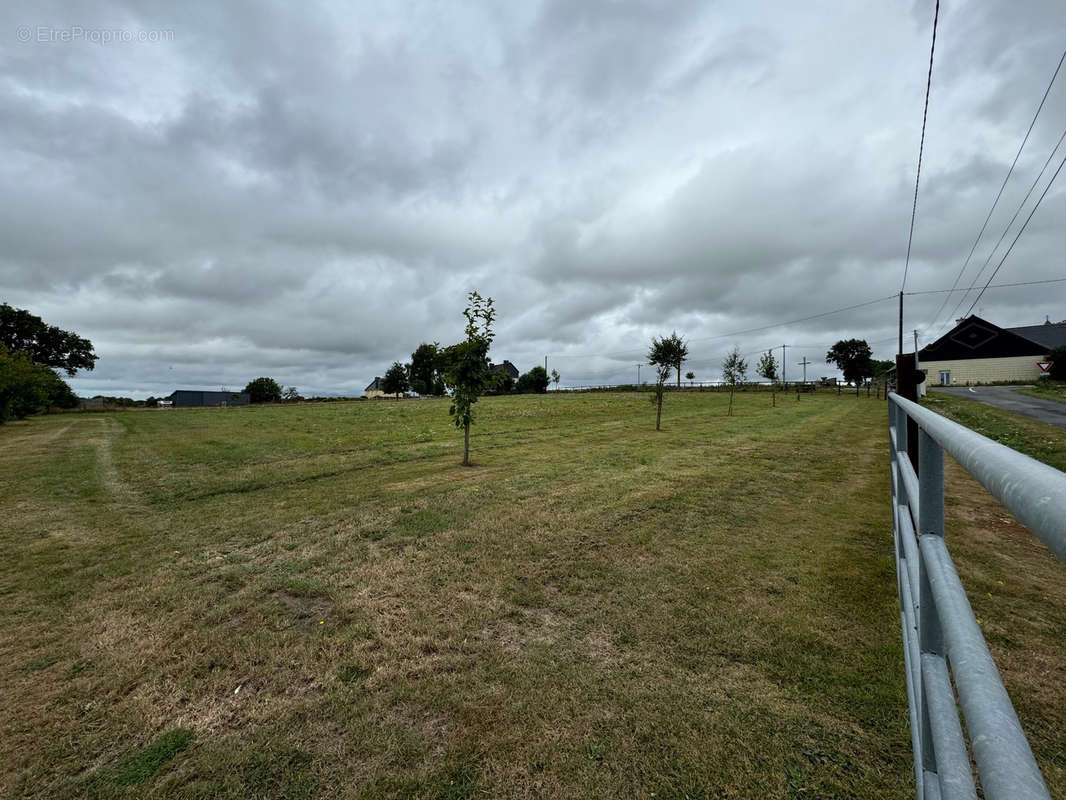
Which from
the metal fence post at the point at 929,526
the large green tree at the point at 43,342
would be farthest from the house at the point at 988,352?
the large green tree at the point at 43,342

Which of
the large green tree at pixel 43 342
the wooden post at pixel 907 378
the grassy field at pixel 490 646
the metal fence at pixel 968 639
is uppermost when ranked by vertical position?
the large green tree at pixel 43 342

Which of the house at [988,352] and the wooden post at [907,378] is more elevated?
the house at [988,352]

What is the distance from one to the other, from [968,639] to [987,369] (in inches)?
2819

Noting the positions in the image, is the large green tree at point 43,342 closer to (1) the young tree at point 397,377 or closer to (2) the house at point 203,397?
(2) the house at point 203,397

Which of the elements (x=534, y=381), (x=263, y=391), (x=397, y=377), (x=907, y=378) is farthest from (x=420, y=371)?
(x=907, y=378)

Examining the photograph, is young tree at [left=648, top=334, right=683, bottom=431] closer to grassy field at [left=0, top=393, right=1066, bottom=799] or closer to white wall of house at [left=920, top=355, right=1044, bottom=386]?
grassy field at [left=0, top=393, right=1066, bottom=799]

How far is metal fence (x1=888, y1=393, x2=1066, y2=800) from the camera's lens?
596 millimetres

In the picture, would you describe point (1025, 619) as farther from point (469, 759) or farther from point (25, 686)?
point (25, 686)

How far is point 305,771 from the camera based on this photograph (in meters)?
2.41

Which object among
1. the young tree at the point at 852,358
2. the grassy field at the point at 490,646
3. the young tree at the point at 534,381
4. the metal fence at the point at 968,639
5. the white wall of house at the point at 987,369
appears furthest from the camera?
the young tree at the point at 534,381

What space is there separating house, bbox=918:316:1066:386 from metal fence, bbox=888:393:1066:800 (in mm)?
60852

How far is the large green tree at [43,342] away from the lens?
55469mm

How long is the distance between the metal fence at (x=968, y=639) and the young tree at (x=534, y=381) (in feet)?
266

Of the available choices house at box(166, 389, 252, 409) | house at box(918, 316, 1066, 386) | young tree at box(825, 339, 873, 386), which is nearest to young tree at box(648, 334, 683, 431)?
house at box(918, 316, 1066, 386)
